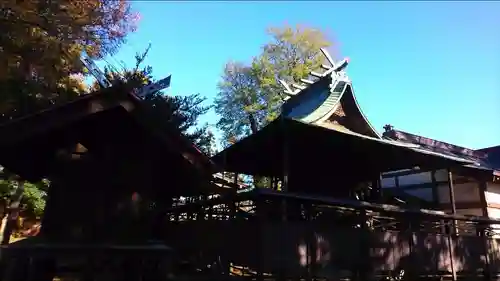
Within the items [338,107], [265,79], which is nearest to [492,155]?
[338,107]

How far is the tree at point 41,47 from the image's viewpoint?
10.3m

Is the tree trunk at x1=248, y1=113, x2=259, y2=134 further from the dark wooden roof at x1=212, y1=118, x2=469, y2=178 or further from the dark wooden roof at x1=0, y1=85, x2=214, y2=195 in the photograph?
the dark wooden roof at x1=0, y1=85, x2=214, y2=195

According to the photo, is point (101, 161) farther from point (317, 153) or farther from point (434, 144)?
point (434, 144)

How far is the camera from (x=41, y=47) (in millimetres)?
11023

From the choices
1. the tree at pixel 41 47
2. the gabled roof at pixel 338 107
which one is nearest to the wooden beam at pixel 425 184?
the gabled roof at pixel 338 107

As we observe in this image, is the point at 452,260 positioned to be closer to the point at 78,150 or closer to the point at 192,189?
the point at 192,189

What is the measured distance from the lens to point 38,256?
5.36m

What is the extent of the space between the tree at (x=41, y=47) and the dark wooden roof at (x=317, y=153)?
17.9 ft

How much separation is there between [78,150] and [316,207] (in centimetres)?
525

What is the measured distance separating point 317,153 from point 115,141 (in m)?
7.73

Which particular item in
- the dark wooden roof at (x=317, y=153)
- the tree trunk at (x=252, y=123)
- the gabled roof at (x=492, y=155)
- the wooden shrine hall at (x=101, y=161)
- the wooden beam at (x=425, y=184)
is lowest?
the wooden shrine hall at (x=101, y=161)

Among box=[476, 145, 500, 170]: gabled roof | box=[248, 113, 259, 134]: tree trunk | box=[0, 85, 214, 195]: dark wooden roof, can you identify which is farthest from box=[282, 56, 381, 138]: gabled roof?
box=[248, 113, 259, 134]: tree trunk

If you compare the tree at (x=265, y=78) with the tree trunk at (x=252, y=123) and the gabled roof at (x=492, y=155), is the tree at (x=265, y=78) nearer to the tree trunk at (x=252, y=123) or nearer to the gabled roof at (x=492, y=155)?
the tree trunk at (x=252, y=123)

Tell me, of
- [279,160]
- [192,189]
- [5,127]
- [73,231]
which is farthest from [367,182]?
[5,127]
